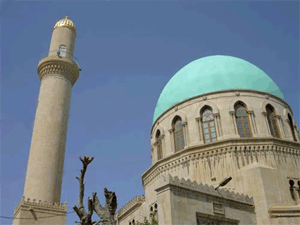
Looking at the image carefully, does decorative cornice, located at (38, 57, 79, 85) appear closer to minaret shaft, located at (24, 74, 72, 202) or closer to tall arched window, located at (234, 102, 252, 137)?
minaret shaft, located at (24, 74, 72, 202)

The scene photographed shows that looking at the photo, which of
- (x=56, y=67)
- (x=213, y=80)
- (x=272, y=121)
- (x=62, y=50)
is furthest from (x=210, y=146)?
(x=62, y=50)

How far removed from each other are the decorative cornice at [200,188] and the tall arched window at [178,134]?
6078mm

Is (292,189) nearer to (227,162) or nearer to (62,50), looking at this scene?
(227,162)

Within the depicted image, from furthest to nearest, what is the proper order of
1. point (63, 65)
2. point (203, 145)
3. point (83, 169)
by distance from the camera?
point (63, 65) < point (203, 145) < point (83, 169)

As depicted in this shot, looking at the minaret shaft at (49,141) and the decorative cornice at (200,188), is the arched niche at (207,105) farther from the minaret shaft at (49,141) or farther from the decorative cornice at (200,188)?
the minaret shaft at (49,141)

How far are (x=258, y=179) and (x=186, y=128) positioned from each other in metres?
5.73

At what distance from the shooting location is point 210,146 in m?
18.4

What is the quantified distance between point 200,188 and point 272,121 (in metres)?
8.67

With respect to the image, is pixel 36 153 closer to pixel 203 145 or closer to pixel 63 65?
pixel 63 65

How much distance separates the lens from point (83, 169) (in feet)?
41.4

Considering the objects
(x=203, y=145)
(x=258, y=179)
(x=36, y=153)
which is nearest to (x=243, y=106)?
(x=203, y=145)

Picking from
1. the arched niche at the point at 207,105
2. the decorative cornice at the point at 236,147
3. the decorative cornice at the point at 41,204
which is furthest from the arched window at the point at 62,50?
the decorative cornice at the point at 236,147

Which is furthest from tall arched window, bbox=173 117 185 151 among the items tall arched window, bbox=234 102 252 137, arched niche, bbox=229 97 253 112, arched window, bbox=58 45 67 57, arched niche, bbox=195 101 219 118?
arched window, bbox=58 45 67 57

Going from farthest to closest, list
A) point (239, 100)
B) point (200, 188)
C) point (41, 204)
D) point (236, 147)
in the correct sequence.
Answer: point (239, 100), point (41, 204), point (236, 147), point (200, 188)
